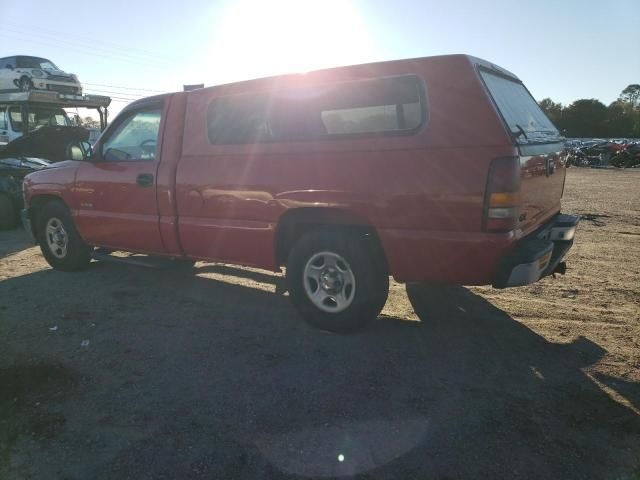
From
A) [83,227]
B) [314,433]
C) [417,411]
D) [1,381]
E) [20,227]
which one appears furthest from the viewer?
[20,227]

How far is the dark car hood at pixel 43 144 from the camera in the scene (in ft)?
34.0

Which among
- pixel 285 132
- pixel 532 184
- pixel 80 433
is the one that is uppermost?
pixel 285 132

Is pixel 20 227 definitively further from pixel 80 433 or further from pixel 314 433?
pixel 314 433

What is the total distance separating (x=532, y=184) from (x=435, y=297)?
1.75 metres

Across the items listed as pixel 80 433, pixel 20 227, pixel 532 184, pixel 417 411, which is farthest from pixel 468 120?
pixel 20 227

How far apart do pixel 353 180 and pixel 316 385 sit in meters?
1.45

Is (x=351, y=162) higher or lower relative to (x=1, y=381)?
higher

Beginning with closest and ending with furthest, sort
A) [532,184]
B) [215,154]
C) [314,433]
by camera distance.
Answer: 1. [314,433]
2. [532,184]
3. [215,154]

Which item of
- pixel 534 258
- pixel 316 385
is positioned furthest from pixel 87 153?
pixel 534 258

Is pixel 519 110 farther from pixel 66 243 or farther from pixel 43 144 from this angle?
pixel 43 144

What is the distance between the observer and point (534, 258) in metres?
3.07

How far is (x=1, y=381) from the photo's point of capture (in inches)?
117

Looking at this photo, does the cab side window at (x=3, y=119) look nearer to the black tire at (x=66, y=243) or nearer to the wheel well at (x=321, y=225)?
the black tire at (x=66, y=243)

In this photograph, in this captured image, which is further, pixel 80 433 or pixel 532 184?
pixel 532 184
